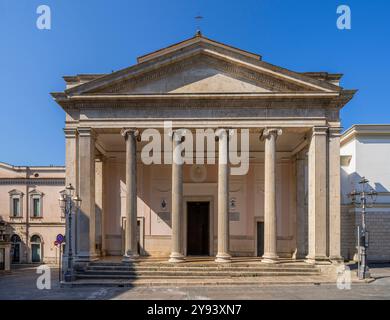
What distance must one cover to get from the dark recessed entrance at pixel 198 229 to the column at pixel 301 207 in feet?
16.9

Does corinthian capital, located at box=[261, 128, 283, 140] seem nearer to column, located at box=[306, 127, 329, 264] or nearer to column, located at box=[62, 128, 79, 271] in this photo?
column, located at box=[306, 127, 329, 264]

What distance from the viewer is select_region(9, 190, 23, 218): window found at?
37469 millimetres

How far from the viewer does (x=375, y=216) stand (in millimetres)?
25562

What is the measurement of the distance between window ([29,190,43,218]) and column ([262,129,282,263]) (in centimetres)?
2546

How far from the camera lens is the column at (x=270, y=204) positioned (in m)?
18.7

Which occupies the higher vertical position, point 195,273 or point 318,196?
point 318,196

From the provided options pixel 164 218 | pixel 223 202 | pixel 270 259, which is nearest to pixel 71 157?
pixel 164 218

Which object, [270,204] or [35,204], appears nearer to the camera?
[270,204]

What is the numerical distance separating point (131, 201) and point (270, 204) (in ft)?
21.2

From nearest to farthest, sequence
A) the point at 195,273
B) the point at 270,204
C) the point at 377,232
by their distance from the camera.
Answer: the point at 195,273
the point at 270,204
the point at 377,232

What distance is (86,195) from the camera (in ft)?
62.2

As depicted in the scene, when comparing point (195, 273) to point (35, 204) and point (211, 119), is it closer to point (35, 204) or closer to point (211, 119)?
point (211, 119)

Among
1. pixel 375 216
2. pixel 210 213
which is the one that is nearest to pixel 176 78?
pixel 210 213
